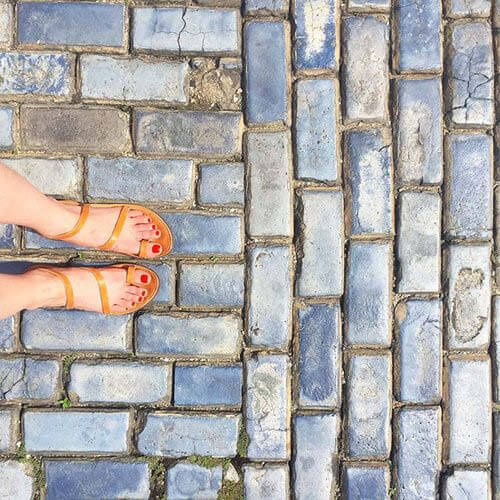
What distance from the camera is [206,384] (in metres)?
3.04

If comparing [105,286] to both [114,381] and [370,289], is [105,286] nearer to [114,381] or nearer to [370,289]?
[114,381]

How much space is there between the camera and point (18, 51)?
9.73ft

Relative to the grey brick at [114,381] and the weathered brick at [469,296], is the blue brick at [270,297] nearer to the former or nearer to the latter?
the grey brick at [114,381]

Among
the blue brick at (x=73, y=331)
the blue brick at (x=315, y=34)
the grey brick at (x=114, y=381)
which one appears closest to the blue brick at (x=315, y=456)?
the grey brick at (x=114, y=381)

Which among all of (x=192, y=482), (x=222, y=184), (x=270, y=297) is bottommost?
(x=192, y=482)

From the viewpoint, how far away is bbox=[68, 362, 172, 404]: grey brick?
3.02 meters

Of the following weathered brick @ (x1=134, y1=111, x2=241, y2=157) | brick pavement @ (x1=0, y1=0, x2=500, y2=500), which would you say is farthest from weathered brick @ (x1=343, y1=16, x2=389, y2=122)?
weathered brick @ (x1=134, y1=111, x2=241, y2=157)

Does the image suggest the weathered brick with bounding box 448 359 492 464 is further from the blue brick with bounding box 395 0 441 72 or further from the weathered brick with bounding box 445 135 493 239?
the blue brick with bounding box 395 0 441 72

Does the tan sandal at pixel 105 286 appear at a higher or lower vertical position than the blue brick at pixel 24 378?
higher

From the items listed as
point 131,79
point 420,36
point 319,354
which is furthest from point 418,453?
point 131,79

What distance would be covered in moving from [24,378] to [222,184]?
49.0 inches

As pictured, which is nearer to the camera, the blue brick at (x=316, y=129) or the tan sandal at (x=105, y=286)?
the tan sandal at (x=105, y=286)

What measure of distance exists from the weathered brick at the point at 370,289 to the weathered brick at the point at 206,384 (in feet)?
1.94

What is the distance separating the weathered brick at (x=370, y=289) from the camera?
9.87 feet
